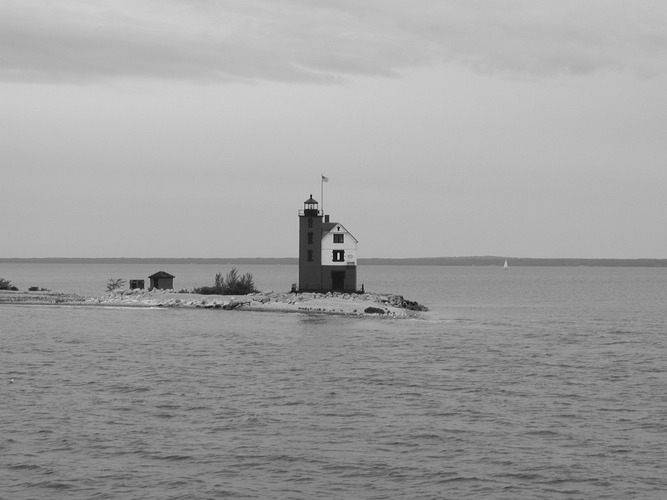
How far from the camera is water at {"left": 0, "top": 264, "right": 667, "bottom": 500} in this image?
2055cm

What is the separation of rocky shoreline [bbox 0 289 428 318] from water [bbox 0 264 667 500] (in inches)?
764

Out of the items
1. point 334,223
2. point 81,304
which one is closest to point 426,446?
point 334,223

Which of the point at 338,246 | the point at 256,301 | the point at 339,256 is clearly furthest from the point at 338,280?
the point at 256,301

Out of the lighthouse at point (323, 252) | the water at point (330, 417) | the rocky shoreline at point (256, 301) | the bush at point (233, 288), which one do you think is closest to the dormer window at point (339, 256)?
the lighthouse at point (323, 252)

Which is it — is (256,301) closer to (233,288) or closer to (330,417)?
(233,288)

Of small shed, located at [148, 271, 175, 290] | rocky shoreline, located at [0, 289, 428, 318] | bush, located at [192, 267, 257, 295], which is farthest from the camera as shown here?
small shed, located at [148, 271, 175, 290]

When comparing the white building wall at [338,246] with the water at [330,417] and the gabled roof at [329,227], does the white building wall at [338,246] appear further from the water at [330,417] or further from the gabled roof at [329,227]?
the water at [330,417]

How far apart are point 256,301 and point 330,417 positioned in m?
50.9

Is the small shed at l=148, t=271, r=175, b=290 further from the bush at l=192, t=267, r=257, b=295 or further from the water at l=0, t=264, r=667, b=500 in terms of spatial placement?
the water at l=0, t=264, r=667, b=500

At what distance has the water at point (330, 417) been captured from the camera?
67.4ft

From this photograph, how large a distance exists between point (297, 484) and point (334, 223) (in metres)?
59.0

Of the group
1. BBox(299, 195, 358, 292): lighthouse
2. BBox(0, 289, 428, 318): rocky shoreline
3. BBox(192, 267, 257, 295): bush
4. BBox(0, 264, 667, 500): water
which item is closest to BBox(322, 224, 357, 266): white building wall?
BBox(299, 195, 358, 292): lighthouse

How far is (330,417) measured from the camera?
27469 millimetres

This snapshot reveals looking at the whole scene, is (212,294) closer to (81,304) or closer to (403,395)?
(81,304)
